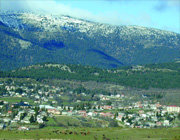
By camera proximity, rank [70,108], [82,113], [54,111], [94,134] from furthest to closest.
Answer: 1. [70,108]
2. [82,113]
3. [54,111]
4. [94,134]

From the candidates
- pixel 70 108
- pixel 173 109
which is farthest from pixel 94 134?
pixel 173 109

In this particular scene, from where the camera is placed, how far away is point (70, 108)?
13462 centimetres

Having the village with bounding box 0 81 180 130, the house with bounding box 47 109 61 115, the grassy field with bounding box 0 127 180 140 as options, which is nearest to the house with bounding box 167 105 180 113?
the village with bounding box 0 81 180 130

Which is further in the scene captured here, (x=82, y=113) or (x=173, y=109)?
(x=173, y=109)

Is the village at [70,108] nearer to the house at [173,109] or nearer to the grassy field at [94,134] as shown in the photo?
the house at [173,109]

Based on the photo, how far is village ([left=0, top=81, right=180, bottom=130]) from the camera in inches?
4333

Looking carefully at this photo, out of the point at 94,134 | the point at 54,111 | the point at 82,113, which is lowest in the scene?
the point at 82,113

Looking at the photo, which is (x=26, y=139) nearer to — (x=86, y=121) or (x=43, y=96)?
(x=86, y=121)

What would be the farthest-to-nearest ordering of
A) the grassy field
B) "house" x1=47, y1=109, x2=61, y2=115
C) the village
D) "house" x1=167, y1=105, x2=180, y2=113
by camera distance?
"house" x1=167, y1=105, x2=180, y2=113 < "house" x1=47, y1=109, x2=61, y2=115 < the village < the grassy field

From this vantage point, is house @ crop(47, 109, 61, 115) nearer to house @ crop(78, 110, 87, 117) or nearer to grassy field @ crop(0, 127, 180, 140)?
house @ crop(78, 110, 87, 117)

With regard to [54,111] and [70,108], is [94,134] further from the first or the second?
[70,108]

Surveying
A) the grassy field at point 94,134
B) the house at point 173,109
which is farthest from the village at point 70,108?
the grassy field at point 94,134

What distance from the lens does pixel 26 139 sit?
259 feet

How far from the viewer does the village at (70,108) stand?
110062 mm
